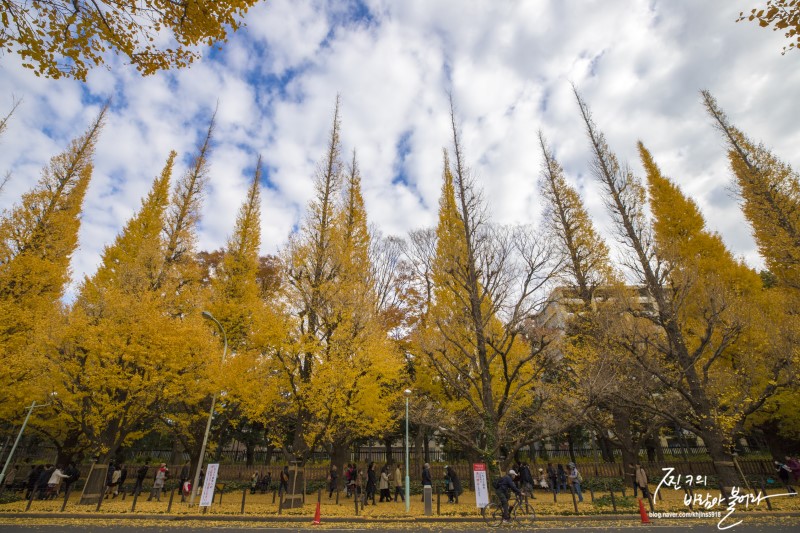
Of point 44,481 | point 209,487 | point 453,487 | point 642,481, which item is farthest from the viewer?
point 44,481

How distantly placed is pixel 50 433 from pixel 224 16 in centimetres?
2260

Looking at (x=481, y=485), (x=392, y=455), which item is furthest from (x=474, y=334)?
(x=392, y=455)

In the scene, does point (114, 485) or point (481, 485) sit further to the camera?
point (114, 485)

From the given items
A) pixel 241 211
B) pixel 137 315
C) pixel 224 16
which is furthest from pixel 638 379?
pixel 241 211

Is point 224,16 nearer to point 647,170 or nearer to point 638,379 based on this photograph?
point 638,379

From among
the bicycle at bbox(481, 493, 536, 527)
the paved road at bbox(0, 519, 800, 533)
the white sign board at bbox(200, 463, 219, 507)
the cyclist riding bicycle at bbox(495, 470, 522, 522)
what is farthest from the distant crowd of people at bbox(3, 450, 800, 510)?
the paved road at bbox(0, 519, 800, 533)

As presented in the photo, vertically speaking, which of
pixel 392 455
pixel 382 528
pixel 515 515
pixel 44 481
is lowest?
pixel 382 528

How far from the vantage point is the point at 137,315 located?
13.9m

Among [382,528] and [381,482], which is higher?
[381,482]

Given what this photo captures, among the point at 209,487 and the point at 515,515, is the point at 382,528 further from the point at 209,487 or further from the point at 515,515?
the point at 209,487

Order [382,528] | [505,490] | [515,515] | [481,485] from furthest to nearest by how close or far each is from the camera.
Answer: [481,485] < [515,515] < [505,490] < [382,528]

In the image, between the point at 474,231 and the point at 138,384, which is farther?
the point at 474,231

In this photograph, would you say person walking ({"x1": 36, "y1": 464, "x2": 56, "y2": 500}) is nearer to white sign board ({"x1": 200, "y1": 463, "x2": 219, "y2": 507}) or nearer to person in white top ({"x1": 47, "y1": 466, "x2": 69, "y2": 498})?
person in white top ({"x1": 47, "y1": 466, "x2": 69, "y2": 498})

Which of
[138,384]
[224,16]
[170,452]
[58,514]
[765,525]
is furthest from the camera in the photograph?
[170,452]
